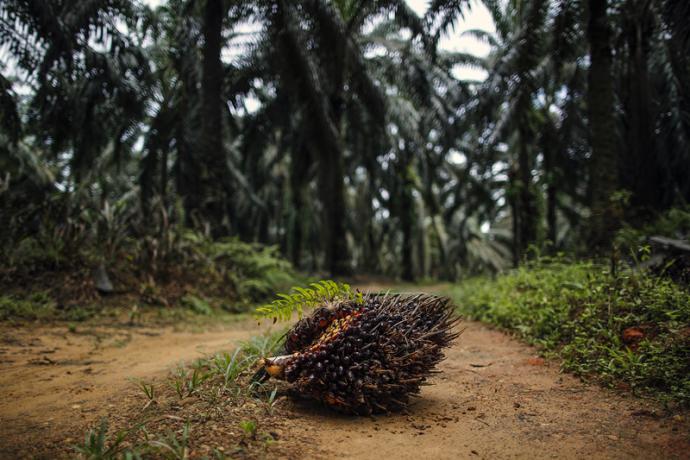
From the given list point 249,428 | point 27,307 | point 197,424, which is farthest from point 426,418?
point 27,307

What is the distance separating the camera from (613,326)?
3570 millimetres

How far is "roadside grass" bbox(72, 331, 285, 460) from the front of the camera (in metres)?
1.81

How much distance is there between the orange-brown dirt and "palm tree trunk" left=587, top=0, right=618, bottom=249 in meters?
4.17

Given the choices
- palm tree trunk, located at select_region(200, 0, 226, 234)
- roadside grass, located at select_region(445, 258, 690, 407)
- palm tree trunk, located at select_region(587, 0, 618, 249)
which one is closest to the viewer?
roadside grass, located at select_region(445, 258, 690, 407)

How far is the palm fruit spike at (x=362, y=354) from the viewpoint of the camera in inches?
87.3

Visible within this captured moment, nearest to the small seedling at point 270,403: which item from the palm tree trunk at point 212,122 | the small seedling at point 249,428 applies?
the small seedling at point 249,428

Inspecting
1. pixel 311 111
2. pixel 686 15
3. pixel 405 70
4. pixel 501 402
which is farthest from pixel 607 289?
pixel 405 70

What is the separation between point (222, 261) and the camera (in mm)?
8250

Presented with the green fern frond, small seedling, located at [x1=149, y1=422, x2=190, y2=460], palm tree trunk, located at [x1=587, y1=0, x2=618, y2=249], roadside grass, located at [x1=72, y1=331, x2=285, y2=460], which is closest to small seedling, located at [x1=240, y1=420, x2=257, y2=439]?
roadside grass, located at [x1=72, y1=331, x2=285, y2=460]

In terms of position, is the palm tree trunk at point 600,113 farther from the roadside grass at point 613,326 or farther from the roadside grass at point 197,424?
the roadside grass at point 197,424

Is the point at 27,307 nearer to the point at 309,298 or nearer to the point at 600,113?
the point at 309,298

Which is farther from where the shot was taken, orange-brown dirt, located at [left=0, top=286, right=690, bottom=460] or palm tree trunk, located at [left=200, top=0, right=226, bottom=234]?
palm tree trunk, located at [left=200, top=0, right=226, bottom=234]

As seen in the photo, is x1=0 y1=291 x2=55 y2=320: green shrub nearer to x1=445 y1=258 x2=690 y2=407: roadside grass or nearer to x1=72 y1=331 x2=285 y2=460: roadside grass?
x1=72 y1=331 x2=285 y2=460: roadside grass

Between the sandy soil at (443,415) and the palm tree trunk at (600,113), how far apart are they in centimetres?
405
